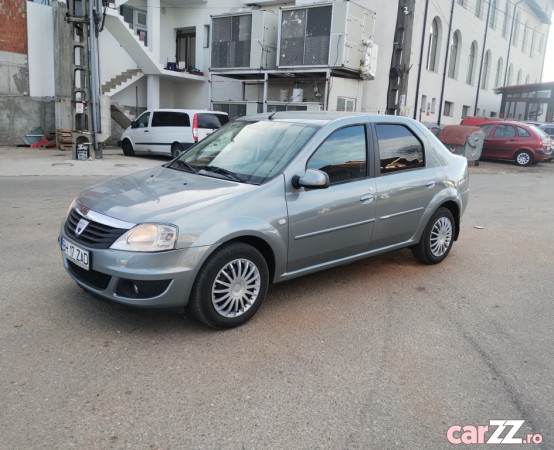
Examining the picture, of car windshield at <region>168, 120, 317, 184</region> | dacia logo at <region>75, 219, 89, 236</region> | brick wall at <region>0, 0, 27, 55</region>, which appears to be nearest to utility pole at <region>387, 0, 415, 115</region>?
car windshield at <region>168, 120, 317, 184</region>

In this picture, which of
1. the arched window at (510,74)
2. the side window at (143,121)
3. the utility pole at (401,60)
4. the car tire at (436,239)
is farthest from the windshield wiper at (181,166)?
the arched window at (510,74)

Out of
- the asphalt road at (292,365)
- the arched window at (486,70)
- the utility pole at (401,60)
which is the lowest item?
the asphalt road at (292,365)

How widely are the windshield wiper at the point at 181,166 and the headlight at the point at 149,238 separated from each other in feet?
3.75

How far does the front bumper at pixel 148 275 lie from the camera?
11.1ft

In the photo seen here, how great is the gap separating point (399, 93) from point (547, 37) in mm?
40435

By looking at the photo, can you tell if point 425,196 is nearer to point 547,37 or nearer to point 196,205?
point 196,205

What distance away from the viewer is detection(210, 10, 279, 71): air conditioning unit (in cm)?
2105

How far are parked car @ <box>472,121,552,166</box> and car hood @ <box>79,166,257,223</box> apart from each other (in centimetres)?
1841

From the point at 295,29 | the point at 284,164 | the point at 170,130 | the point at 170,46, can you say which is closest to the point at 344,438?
the point at 284,164

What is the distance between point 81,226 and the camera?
372 centimetres

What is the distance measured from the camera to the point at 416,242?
5359 mm

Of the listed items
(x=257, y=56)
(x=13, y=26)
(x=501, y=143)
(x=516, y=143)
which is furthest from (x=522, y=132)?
(x=13, y=26)

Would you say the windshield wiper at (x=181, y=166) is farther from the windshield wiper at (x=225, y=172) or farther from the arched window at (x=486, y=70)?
the arched window at (x=486, y=70)

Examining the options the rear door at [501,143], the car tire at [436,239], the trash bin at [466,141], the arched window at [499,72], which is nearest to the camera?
the car tire at [436,239]
